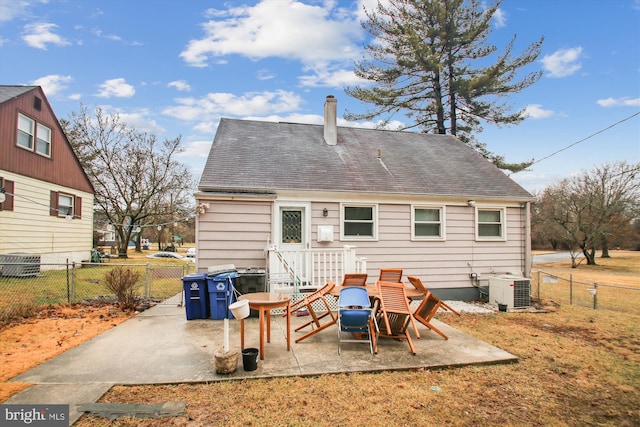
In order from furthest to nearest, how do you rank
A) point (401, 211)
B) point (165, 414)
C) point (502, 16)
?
1. point (502, 16)
2. point (401, 211)
3. point (165, 414)

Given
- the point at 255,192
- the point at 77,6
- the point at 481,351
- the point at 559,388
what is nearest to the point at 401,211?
the point at 255,192

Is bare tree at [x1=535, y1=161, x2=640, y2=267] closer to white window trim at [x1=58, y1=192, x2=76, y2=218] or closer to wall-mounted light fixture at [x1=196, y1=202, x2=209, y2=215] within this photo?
wall-mounted light fixture at [x1=196, y1=202, x2=209, y2=215]

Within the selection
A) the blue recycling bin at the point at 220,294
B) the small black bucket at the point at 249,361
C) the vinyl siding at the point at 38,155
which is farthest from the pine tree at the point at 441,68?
the small black bucket at the point at 249,361

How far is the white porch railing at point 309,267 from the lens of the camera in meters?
7.04

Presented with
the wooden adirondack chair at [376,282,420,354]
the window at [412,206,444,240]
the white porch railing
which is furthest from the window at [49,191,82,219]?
the wooden adirondack chair at [376,282,420,354]

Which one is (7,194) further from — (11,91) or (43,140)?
(11,91)

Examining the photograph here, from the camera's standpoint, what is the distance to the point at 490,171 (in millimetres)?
10875

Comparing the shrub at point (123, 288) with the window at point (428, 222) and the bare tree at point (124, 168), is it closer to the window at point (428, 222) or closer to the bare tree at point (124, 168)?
the window at point (428, 222)

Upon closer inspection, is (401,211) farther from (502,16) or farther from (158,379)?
(502,16)

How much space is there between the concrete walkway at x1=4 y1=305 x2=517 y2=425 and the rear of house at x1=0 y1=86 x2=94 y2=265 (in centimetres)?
973

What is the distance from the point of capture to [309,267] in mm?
7879

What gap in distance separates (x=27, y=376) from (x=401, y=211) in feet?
26.2

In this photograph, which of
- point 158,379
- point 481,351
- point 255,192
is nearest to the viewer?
point 158,379

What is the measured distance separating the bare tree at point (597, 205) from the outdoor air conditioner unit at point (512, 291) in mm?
23373
